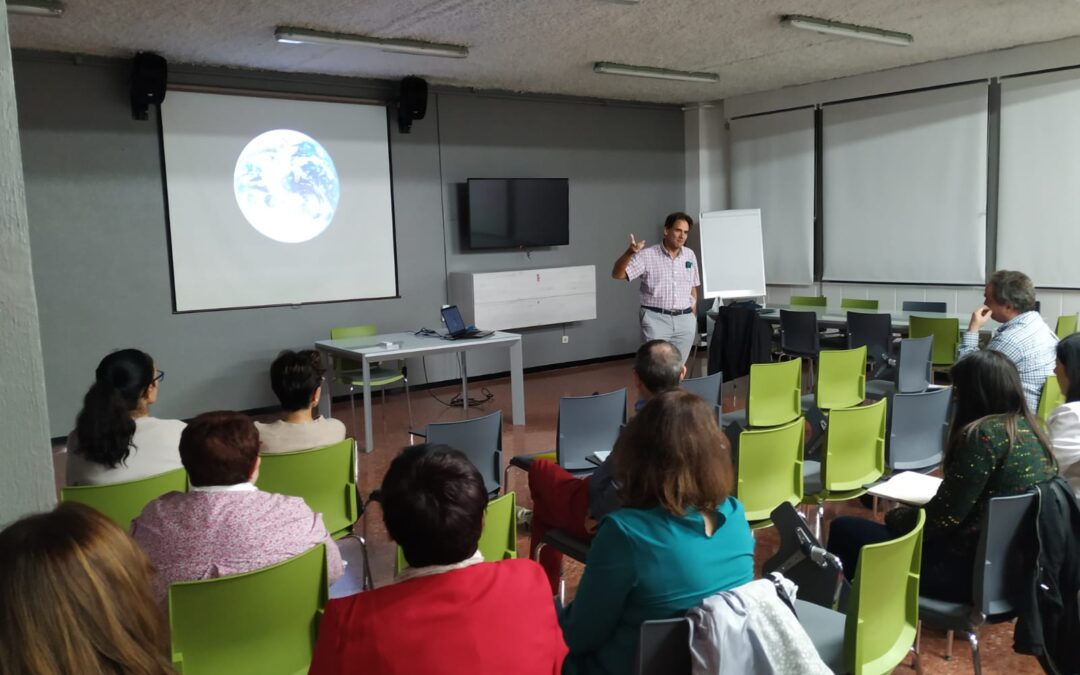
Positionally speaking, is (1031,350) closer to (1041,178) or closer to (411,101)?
(1041,178)

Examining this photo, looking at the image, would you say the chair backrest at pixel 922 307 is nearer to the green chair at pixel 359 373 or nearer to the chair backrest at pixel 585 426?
the chair backrest at pixel 585 426

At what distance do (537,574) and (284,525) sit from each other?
902 mm

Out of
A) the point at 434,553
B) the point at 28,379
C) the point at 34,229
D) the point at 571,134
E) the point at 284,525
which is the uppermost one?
the point at 571,134

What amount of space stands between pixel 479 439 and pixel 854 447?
166cm

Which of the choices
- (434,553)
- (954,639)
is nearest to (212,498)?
(434,553)

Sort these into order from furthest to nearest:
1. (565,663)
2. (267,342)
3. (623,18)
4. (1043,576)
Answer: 1. (267,342)
2. (623,18)
3. (1043,576)
4. (565,663)

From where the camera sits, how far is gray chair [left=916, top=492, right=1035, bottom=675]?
2363mm

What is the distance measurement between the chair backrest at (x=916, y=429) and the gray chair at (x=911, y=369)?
146 centimetres

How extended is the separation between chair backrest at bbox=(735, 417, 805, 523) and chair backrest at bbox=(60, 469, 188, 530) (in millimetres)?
2048

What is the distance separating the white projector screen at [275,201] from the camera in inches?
278

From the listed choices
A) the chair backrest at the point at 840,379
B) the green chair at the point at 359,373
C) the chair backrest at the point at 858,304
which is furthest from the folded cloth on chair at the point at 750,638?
the chair backrest at the point at 858,304

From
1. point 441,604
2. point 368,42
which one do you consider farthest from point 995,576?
point 368,42

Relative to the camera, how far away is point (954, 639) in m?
3.05

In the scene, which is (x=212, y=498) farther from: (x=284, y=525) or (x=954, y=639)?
(x=954, y=639)
